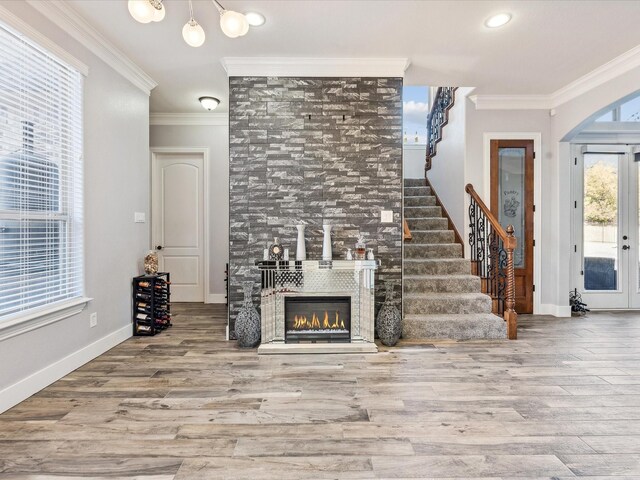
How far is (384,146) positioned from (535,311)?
3.26 m

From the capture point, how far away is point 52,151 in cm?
282

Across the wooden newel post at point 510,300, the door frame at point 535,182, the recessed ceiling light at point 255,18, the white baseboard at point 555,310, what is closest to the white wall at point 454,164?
the door frame at point 535,182

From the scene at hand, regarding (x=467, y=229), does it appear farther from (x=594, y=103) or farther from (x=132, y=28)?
(x=132, y=28)

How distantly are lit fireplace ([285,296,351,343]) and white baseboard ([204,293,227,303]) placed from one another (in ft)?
7.91

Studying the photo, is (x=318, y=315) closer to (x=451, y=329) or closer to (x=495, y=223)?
(x=451, y=329)

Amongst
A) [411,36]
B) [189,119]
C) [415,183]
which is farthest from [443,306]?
[189,119]

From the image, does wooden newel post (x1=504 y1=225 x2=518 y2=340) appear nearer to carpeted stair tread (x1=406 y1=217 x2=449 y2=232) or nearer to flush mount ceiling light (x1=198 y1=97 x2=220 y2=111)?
carpeted stair tread (x1=406 y1=217 x2=449 y2=232)

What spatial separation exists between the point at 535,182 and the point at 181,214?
17.0ft

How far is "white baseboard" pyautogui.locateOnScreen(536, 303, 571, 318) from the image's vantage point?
4.94m

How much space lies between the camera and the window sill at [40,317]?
7.70 ft

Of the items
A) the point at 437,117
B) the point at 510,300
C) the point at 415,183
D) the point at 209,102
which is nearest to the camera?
the point at 510,300

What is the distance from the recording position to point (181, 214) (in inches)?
224

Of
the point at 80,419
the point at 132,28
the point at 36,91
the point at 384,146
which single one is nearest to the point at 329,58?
the point at 384,146

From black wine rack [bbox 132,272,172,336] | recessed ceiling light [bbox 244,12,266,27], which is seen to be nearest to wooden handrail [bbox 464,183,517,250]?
recessed ceiling light [bbox 244,12,266,27]
